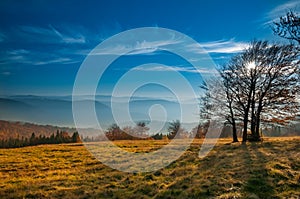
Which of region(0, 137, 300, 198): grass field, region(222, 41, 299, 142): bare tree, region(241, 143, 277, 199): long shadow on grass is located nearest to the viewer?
region(241, 143, 277, 199): long shadow on grass

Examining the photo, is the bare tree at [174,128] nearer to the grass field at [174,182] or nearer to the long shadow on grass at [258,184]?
the grass field at [174,182]

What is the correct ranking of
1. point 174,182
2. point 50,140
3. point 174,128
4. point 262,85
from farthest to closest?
1. point 174,128
2. point 50,140
3. point 262,85
4. point 174,182

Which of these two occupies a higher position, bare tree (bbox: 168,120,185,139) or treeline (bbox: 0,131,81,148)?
bare tree (bbox: 168,120,185,139)

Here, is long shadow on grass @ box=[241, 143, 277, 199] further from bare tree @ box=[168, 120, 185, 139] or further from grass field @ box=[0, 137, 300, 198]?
bare tree @ box=[168, 120, 185, 139]

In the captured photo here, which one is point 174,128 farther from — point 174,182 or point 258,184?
point 258,184

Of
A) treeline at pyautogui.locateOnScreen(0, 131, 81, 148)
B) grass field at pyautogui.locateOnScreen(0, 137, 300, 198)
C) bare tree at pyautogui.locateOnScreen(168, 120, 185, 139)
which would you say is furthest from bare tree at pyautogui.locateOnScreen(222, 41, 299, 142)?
treeline at pyautogui.locateOnScreen(0, 131, 81, 148)

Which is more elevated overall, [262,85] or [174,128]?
[262,85]

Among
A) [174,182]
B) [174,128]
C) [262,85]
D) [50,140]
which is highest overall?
[262,85]

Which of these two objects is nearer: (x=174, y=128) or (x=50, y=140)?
(x=50, y=140)

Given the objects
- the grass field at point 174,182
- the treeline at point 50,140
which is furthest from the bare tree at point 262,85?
the treeline at point 50,140

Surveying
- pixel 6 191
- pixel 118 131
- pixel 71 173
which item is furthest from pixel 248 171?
pixel 118 131

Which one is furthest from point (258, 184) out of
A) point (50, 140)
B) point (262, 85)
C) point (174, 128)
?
point (50, 140)

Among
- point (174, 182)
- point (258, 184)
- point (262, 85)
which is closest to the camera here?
point (258, 184)

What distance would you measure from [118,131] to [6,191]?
62636mm
